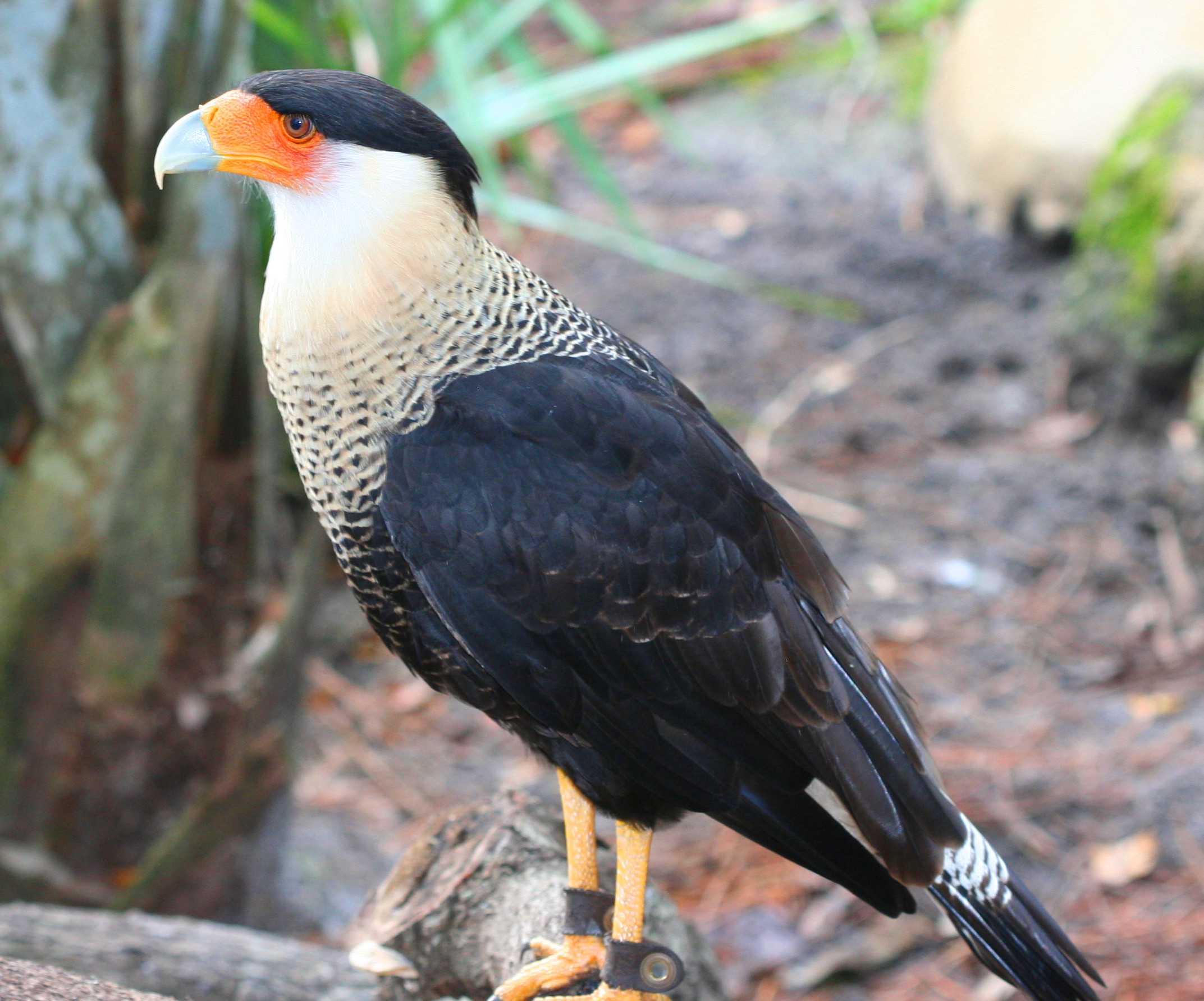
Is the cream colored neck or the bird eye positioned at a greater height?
the bird eye

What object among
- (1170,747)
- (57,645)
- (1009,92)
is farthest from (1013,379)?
(57,645)

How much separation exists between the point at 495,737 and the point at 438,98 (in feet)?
8.30

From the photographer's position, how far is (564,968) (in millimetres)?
2525

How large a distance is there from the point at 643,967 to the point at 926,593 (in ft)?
8.61

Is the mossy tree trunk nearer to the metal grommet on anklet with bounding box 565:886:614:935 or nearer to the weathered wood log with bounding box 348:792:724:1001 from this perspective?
the weathered wood log with bounding box 348:792:724:1001

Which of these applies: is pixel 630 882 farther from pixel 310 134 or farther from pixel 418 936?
pixel 310 134

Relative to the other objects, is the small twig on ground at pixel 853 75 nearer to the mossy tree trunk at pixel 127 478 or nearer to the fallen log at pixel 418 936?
the mossy tree trunk at pixel 127 478

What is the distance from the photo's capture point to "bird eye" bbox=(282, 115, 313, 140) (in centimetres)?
215

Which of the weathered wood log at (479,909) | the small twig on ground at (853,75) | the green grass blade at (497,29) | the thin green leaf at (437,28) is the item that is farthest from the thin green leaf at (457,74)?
the small twig on ground at (853,75)

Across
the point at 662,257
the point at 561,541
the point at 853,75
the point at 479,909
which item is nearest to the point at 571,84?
the point at 662,257

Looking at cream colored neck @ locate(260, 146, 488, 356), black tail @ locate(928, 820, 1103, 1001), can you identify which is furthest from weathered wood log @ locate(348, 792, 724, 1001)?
cream colored neck @ locate(260, 146, 488, 356)

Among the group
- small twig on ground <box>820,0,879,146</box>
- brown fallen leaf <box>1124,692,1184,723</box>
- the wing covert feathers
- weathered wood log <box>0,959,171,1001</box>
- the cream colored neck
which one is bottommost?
weathered wood log <box>0,959,171,1001</box>

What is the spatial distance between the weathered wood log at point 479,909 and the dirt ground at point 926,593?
0.95 meters

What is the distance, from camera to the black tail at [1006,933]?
2.40 metres
